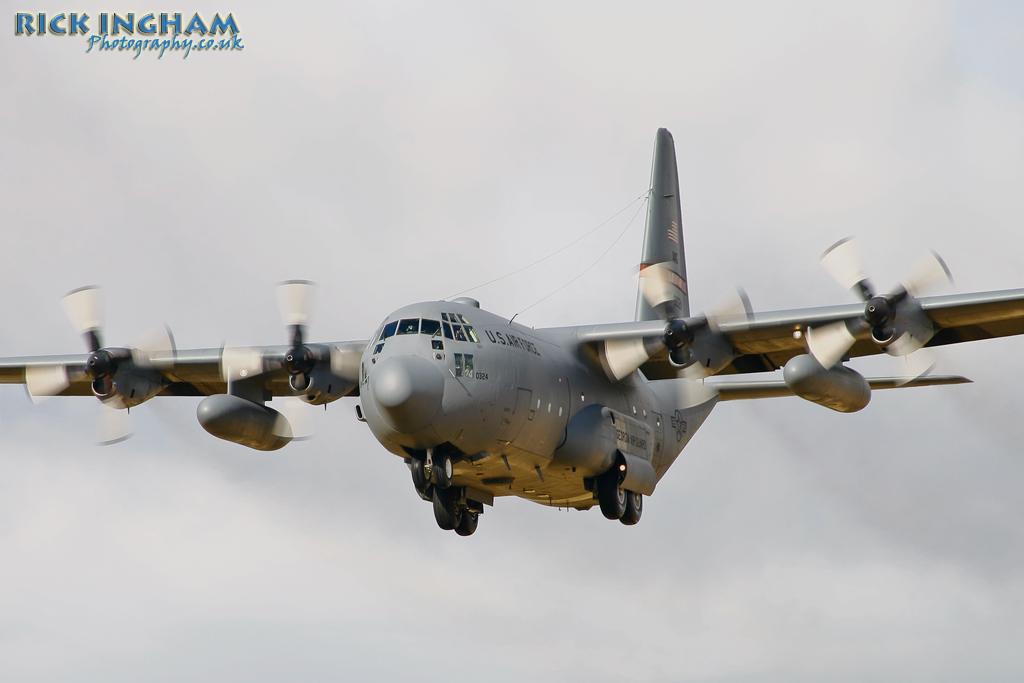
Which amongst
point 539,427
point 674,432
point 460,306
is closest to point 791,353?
point 674,432

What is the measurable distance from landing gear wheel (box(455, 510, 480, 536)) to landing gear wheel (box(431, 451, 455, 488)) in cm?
317

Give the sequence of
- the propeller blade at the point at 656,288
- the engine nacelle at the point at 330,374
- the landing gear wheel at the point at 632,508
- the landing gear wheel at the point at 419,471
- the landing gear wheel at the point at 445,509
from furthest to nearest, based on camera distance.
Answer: the landing gear wheel at the point at 632,508 < the engine nacelle at the point at 330,374 < the landing gear wheel at the point at 445,509 < the propeller blade at the point at 656,288 < the landing gear wheel at the point at 419,471

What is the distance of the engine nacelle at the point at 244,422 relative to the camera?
2111cm

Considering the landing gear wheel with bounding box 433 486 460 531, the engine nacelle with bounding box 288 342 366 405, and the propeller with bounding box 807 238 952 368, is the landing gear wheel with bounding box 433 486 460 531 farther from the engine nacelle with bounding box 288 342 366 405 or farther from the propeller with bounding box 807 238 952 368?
the propeller with bounding box 807 238 952 368

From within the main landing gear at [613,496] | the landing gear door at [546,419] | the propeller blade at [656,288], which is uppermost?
the propeller blade at [656,288]

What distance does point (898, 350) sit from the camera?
19.1m

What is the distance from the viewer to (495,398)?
18.6 meters

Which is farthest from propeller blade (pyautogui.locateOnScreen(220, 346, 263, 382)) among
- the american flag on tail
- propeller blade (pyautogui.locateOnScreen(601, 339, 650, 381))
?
the american flag on tail

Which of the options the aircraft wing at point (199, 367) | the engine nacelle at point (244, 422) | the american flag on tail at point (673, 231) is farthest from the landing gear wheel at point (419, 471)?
the american flag on tail at point (673, 231)

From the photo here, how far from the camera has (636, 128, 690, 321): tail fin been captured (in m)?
27.3

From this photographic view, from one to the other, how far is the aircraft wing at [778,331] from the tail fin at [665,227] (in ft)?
15.9

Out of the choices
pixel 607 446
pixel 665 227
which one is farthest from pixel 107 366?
pixel 665 227

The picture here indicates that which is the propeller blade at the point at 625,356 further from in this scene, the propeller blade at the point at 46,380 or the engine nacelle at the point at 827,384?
the propeller blade at the point at 46,380

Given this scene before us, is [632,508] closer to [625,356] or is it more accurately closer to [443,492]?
[625,356]
